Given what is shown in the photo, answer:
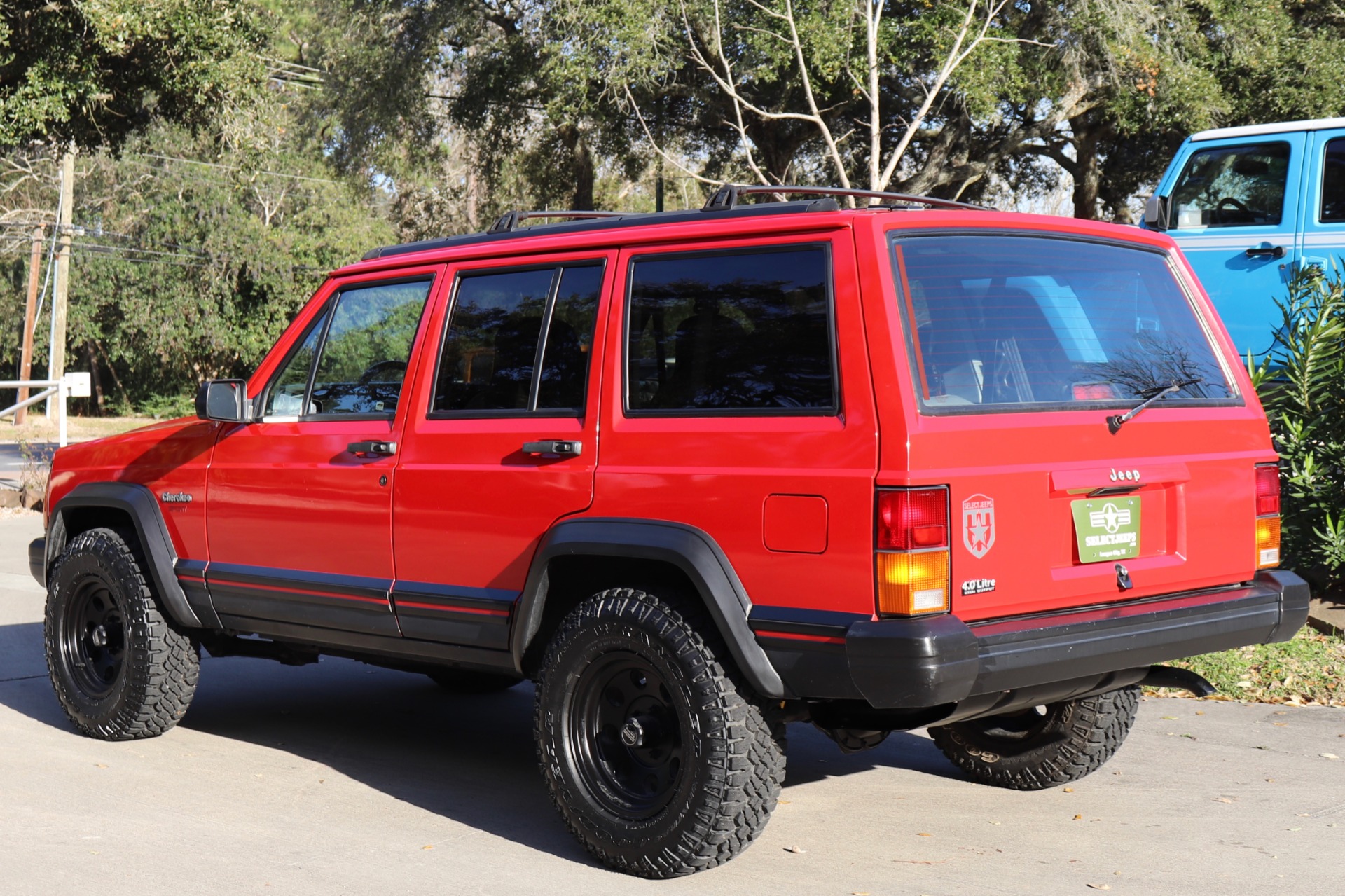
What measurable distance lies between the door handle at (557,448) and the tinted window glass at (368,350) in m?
0.87

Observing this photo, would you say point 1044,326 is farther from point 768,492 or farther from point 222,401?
point 222,401

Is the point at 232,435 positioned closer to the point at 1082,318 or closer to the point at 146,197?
the point at 1082,318

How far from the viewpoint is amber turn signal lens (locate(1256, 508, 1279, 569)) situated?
4.71 meters

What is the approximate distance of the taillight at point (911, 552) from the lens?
3.76 meters

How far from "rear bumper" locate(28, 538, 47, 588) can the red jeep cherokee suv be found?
160cm

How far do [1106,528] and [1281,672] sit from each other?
3.38 m

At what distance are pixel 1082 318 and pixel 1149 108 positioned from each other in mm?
16651

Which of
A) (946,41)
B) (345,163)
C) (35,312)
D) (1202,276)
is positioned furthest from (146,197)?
(1202,276)

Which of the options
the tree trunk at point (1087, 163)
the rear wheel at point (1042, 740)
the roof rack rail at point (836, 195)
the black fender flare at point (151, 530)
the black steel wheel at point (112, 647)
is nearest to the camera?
the roof rack rail at point (836, 195)

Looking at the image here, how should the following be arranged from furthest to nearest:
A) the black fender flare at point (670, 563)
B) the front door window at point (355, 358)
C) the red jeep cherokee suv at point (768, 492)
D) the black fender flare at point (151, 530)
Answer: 1. the black fender flare at point (151, 530)
2. the front door window at point (355, 358)
3. the black fender flare at point (670, 563)
4. the red jeep cherokee suv at point (768, 492)

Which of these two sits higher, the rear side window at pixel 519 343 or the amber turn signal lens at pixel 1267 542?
the rear side window at pixel 519 343

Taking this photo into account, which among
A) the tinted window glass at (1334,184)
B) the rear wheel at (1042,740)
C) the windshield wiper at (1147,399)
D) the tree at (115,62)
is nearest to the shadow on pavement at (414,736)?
the rear wheel at (1042,740)

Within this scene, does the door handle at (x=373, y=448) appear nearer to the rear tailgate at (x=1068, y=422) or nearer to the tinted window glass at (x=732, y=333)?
the tinted window glass at (x=732, y=333)

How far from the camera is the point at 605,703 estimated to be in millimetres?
4473
